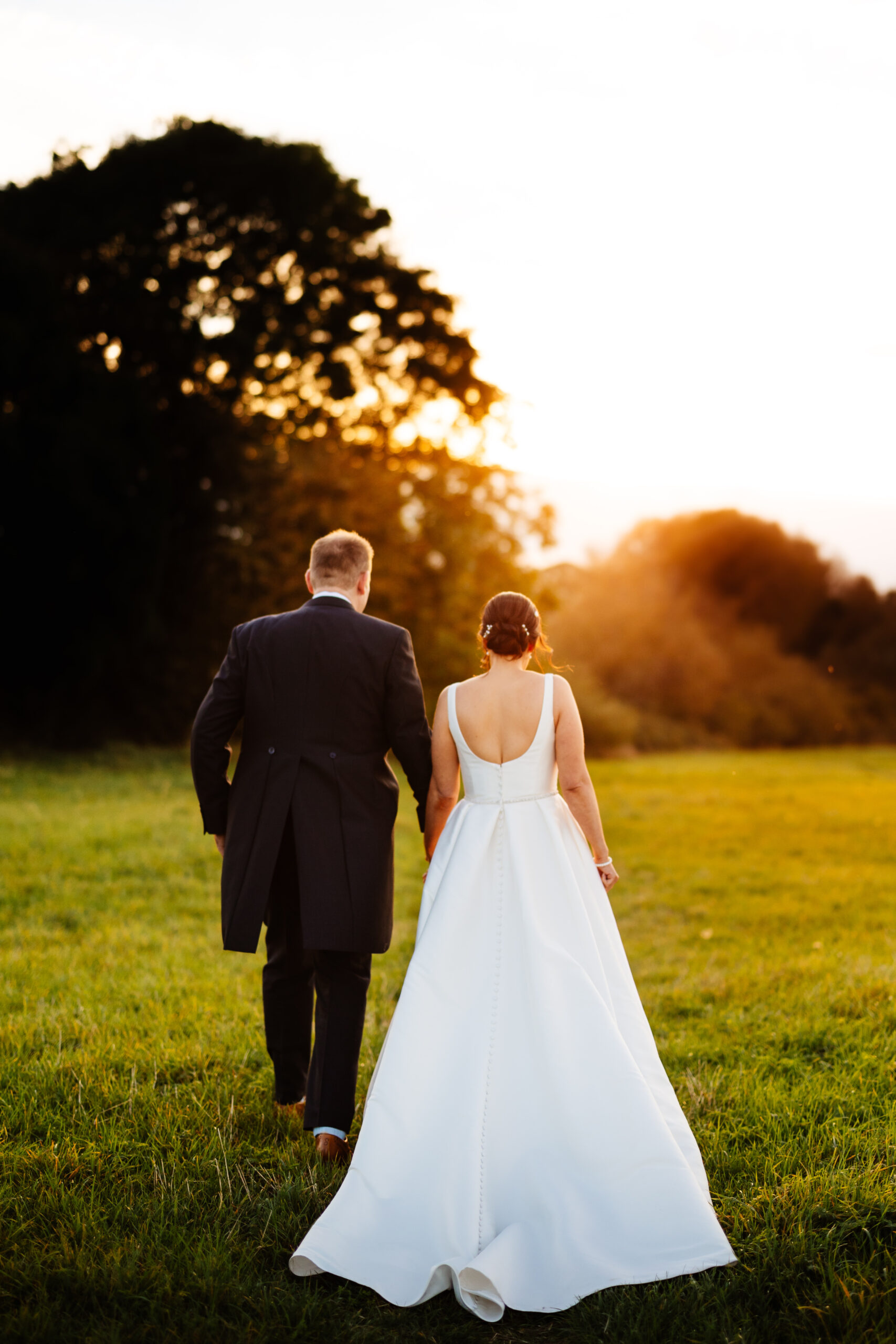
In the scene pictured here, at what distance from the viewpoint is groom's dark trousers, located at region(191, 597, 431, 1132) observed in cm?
390

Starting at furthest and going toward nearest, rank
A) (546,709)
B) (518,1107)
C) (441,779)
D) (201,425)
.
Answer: (201,425) < (441,779) < (546,709) < (518,1107)

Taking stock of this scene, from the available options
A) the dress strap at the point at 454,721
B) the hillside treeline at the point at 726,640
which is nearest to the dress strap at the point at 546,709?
the dress strap at the point at 454,721

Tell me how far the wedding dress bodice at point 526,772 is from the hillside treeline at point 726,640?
22212 mm

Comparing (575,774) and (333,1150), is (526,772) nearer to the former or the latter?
(575,774)

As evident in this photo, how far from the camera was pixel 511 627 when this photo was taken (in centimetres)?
375

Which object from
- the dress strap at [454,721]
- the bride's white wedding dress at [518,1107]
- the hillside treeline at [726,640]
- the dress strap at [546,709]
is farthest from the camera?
the hillside treeline at [726,640]

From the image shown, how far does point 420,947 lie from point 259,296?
17.8 meters

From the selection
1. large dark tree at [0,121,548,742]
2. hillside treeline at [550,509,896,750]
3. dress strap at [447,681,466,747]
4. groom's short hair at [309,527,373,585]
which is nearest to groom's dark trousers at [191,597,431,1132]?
groom's short hair at [309,527,373,585]

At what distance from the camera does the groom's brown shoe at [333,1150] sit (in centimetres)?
373

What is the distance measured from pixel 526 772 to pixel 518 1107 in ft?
3.62

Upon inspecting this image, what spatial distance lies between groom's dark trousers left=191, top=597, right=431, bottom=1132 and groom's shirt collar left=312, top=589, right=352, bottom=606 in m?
0.01

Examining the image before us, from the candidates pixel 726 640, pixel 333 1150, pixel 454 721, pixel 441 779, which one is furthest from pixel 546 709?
pixel 726 640

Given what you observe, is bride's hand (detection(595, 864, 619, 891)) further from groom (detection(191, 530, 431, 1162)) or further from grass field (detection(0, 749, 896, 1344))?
grass field (detection(0, 749, 896, 1344))

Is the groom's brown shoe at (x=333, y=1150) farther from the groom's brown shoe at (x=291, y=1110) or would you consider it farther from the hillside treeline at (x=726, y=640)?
the hillside treeline at (x=726, y=640)
